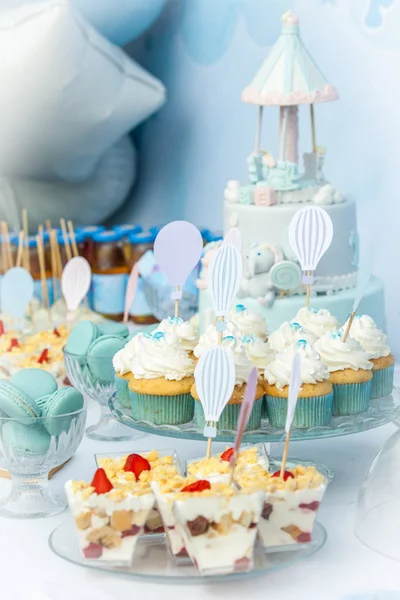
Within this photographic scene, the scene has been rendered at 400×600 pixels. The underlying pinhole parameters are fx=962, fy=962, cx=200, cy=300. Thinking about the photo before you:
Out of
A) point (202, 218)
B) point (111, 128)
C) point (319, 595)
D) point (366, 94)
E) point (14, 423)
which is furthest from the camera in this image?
point (202, 218)

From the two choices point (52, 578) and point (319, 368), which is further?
point (319, 368)

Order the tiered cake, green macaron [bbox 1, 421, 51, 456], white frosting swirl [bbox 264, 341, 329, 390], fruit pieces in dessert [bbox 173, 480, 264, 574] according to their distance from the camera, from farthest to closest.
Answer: the tiered cake
white frosting swirl [bbox 264, 341, 329, 390]
green macaron [bbox 1, 421, 51, 456]
fruit pieces in dessert [bbox 173, 480, 264, 574]

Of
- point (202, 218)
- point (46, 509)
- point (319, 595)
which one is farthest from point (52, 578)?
point (202, 218)

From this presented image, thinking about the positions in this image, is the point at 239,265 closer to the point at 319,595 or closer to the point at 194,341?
the point at 194,341

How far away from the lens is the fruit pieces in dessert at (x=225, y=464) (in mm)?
1209

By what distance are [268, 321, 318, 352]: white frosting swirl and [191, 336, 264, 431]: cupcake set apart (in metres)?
0.12

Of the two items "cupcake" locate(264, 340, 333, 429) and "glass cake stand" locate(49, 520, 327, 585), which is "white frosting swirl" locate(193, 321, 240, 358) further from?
"glass cake stand" locate(49, 520, 327, 585)

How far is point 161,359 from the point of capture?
1.47 meters

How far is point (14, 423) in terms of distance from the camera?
4.33 feet

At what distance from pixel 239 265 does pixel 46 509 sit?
444 mm

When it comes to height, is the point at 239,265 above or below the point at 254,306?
above

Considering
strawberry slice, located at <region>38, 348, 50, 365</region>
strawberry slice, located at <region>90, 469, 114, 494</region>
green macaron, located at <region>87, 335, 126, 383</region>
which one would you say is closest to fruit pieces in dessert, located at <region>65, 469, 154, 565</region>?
strawberry slice, located at <region>90, 469, 114, 494</region>

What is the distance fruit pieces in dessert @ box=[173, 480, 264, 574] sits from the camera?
3.55ft

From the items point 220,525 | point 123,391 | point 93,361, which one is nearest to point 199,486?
point 220,525
